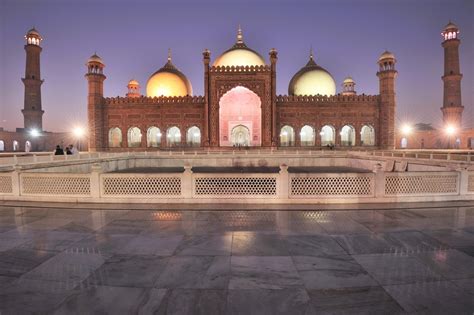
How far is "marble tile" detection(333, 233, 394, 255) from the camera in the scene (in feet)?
10.7

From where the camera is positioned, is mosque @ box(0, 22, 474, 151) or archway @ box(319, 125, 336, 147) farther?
archway @ box(319, 125, 336, 147)

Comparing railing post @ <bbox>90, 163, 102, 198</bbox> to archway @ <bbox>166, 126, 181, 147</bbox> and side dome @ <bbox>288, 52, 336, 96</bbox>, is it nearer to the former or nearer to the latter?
archway @ <bbox>166, 126, 181, 147</bbox>

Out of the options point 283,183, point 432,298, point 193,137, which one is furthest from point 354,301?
point 193,137

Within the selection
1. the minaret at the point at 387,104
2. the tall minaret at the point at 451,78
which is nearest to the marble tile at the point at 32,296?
the minaret at the point at 387,104

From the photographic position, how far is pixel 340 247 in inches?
133

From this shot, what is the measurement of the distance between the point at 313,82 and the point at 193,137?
1325 cm

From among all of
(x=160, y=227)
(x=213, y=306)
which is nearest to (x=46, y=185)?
(x=160, y=227)

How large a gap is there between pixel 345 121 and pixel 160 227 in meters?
25.0

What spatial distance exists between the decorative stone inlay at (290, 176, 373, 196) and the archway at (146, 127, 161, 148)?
23157 mm

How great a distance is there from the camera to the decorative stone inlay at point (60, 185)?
625cm

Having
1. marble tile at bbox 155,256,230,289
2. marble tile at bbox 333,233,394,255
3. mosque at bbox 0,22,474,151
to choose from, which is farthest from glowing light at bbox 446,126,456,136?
marble tile at bbox 155,256,230,289

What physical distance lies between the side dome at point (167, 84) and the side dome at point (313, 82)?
11.5m

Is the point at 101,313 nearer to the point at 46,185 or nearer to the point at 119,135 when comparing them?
Result: the point at 46,185

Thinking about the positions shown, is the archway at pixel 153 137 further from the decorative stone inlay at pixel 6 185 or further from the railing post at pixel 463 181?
the railing post at pixel 463 181
